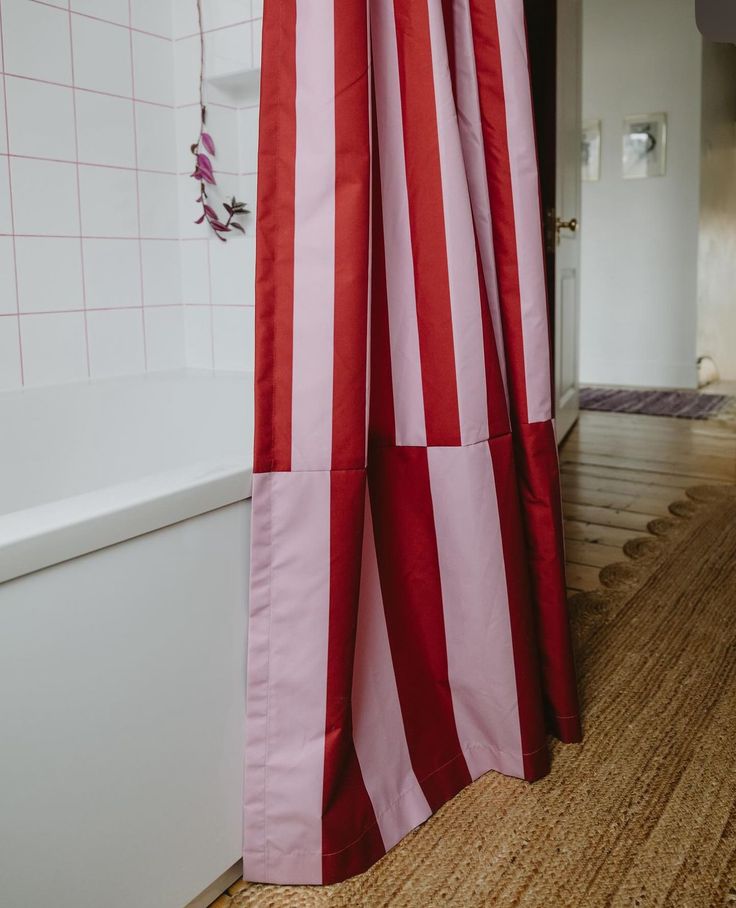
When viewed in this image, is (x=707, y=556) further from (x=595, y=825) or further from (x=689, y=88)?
(x=689, y=88)

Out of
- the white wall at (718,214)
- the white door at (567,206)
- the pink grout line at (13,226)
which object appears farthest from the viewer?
the white wall at (718,214)

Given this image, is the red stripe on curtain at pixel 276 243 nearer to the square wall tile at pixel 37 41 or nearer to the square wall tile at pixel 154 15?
the square wall tile at pixel 37 41

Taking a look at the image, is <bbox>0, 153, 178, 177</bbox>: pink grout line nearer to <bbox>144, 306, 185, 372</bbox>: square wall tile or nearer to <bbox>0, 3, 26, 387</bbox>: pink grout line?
<bbox>0, 3, 26, 387</bbox>: pink grout line

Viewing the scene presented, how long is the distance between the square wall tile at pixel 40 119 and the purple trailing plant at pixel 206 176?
26 centimetres

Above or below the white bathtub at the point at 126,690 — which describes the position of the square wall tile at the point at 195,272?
above

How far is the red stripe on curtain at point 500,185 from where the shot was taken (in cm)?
124

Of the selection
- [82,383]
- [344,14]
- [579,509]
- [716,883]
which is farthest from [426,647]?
[579,509]

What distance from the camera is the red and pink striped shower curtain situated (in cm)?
106

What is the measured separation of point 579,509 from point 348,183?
1962 millimetres

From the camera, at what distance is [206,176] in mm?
1850

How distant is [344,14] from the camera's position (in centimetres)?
103

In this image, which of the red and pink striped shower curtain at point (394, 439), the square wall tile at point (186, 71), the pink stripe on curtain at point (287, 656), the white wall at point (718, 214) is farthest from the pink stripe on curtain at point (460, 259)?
the white wall at point (718, 214)

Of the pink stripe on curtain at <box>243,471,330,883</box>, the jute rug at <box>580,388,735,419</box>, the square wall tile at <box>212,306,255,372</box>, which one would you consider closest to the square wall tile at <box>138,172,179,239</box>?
the square wall tile at <box>212,306,255,372</box>

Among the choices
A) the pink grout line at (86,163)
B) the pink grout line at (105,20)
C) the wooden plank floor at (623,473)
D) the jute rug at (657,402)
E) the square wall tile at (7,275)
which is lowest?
the wooden plank floor at (623,473)
